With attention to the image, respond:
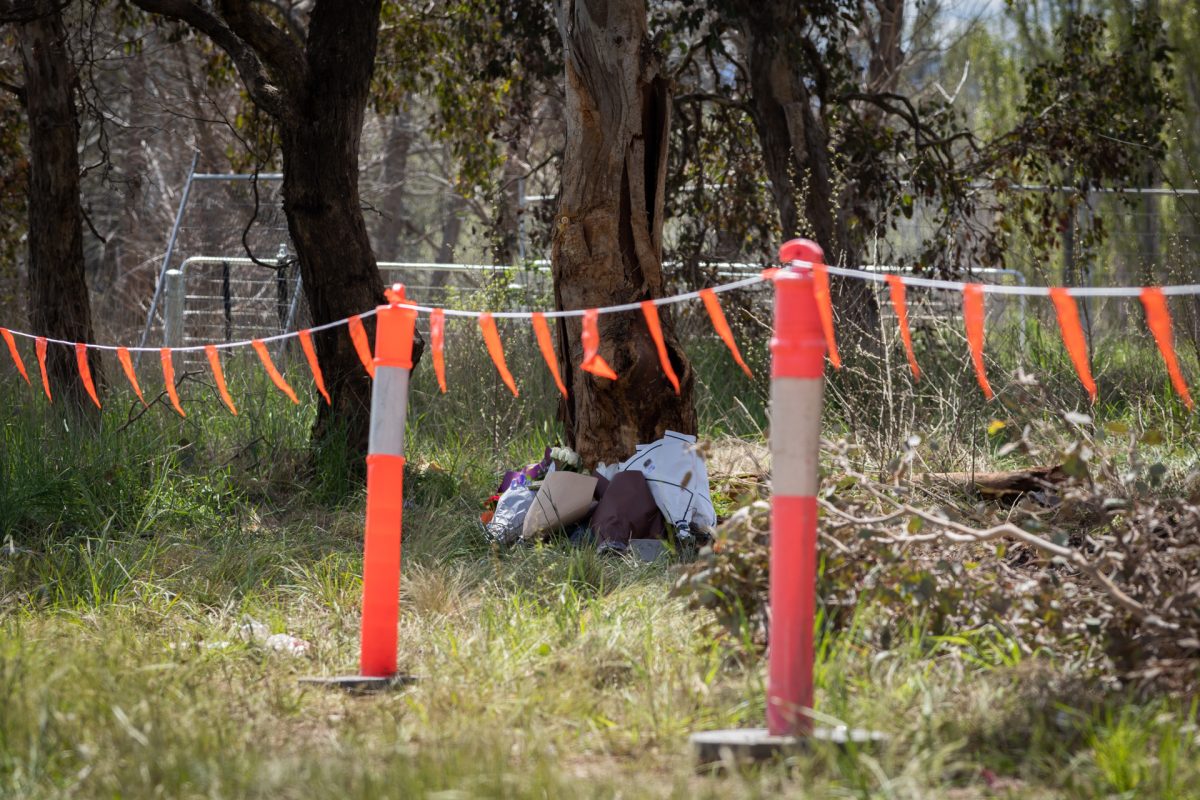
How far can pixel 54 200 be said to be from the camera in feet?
26.8

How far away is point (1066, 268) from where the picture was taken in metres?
10.9

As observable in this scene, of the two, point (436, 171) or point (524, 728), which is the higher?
point (436, 171)

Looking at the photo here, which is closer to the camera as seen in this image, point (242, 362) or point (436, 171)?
point (242, 362)

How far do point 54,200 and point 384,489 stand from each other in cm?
548

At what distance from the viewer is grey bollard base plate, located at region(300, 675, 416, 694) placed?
368 cm

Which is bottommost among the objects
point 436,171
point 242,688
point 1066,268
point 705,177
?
point 242,688

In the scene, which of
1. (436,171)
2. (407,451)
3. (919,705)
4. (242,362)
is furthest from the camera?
(436,171)

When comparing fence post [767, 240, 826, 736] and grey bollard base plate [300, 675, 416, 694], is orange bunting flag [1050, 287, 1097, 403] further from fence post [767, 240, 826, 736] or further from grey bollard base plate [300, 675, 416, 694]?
grey bollard base plate [300, 675, 416, 694]

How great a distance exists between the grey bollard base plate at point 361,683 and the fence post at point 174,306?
27.5ft

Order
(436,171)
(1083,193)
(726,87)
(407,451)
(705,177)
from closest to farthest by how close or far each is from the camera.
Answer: (407,451)
(1083,193)
(726,87)
(705,177)
(436,171)

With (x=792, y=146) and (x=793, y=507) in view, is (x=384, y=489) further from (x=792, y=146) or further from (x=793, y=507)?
(x=792, y=146)

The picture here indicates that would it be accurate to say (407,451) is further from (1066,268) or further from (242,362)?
(1066,268)

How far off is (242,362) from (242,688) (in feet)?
18.5

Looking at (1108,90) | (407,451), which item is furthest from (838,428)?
(1108,90)
